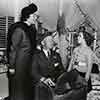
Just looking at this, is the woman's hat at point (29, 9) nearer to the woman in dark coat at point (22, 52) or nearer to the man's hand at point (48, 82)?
the woman in dark coat at point (22, 52)

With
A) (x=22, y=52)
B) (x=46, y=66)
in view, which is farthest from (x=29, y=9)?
(x=46, y=66)

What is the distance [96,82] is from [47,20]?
92cm

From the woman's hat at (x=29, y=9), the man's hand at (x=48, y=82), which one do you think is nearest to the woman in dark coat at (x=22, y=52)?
the woman's hat at (x=29, y=9)

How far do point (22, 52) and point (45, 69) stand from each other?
320 millimetres

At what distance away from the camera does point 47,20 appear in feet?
7.16

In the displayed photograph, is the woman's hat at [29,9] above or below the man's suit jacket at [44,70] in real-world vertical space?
above

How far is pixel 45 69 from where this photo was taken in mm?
2162

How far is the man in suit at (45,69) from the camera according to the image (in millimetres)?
2152

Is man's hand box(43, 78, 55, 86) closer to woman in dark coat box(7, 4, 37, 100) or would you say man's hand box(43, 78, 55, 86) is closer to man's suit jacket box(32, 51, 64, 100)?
man's suit jacket box(32, 51, 64, 100)

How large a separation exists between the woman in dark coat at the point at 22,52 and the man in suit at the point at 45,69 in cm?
8

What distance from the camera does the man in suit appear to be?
215cm

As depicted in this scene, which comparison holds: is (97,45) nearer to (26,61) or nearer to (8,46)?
(26,61)

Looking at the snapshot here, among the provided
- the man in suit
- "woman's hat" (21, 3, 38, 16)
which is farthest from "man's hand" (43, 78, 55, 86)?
"woman's hat" (21, 3, 38, 16)

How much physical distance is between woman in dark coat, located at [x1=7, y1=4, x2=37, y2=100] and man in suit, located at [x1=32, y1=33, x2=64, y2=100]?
3.1 inches
